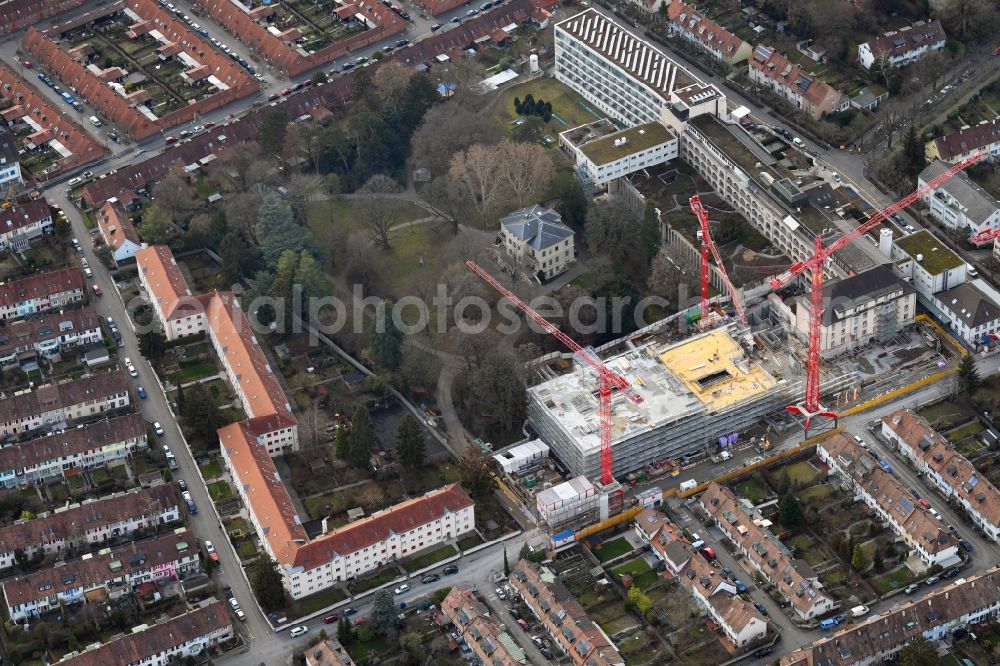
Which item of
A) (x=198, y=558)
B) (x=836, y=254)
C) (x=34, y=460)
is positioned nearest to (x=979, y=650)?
(x=836, y=254)

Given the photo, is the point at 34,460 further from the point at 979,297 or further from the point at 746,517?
the point at 979,297

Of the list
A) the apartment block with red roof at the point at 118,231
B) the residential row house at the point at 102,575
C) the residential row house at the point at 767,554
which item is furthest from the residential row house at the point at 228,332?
the residential row house at the point at 767,554

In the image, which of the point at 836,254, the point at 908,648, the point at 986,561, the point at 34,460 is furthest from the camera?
the point at 836,254

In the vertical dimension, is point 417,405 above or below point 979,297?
below

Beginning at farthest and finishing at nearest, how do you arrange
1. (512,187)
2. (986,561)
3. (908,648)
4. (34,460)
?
(512,187) < (34,460) < (986,561) < (908,648)

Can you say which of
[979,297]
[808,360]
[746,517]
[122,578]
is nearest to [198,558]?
[122,578]

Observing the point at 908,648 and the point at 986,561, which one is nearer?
the point at 908,648

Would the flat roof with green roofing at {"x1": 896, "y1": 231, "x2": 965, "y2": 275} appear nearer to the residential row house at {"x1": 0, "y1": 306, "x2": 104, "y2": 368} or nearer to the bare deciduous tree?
the bare deciduous tree
